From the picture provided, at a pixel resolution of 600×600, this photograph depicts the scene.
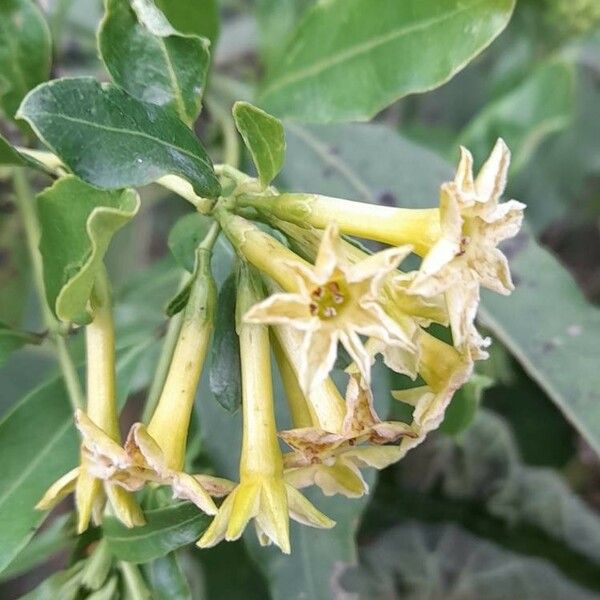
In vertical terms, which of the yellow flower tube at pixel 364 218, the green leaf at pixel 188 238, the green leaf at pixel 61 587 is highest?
the yellow flower tube at pixel 364 218

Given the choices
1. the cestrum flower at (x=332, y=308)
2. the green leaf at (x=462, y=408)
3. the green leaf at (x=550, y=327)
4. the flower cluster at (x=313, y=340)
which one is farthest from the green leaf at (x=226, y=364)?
the green leaf at (x=550, y=327)

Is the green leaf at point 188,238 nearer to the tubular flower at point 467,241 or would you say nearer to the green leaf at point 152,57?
the green leaf at point 152,57

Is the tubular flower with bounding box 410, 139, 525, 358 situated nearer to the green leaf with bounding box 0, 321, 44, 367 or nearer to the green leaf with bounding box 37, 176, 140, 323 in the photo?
the green leaf with bounding box 37, 176, 140, 323

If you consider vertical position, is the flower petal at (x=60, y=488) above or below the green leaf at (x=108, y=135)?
below

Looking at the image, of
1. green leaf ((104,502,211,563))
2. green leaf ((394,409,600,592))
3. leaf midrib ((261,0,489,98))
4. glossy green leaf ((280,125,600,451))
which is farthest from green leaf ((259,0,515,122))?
green leaf ((394,409,600,592))

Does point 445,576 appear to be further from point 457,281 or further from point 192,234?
point 457,281

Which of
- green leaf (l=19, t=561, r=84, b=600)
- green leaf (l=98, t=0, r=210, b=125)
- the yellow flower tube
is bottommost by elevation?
green leaf (l=19, t=561, r=84, b=600)

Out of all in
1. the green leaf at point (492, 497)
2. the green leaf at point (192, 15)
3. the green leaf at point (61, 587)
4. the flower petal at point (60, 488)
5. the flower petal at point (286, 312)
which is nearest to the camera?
the flower petal at point (286, 312)
